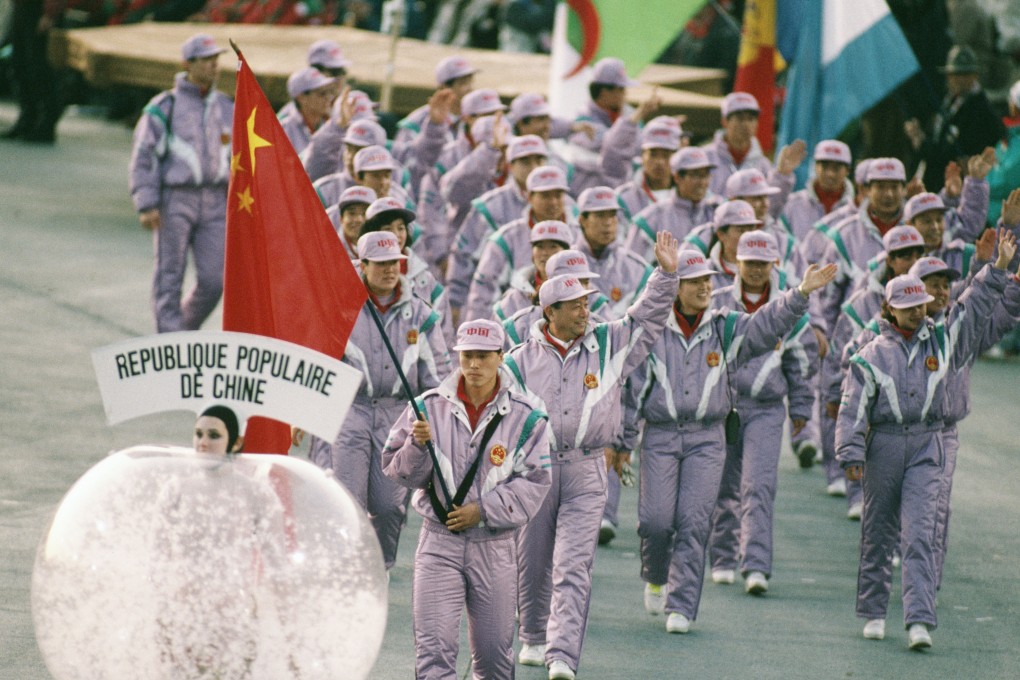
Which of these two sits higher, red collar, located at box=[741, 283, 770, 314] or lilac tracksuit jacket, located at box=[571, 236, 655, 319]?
red collar, located at box=[741, 283, 770, 314]

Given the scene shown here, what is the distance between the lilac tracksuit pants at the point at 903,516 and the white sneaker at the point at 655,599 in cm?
109

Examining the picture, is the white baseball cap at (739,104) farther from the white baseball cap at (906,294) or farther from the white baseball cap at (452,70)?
the white baseball cap at (906,294)

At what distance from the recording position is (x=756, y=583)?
11.0 m

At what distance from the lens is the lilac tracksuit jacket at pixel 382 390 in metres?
10.2

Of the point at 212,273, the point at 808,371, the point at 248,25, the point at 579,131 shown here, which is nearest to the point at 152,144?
the point at 212,273

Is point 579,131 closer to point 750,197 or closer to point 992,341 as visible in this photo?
point 750,197

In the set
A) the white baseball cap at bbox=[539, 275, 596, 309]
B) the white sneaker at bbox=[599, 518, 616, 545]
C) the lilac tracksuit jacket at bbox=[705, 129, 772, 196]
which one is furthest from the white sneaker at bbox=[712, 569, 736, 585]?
the lilac tracksuit jacket at bbox=[705, 129, 772, 196]

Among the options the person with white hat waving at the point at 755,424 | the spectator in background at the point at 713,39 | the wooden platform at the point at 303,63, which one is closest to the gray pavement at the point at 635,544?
the person with white hat waving at the point at 755,424

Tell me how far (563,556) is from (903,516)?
2.16m

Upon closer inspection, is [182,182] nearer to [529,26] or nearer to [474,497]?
[474,497]

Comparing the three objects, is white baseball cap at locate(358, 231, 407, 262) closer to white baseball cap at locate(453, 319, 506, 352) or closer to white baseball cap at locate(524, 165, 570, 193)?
white baseball cap at locate(453, 319, 506, 352)

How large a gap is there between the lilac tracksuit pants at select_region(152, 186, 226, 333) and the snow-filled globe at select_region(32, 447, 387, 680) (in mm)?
8569

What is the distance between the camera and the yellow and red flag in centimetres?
1697

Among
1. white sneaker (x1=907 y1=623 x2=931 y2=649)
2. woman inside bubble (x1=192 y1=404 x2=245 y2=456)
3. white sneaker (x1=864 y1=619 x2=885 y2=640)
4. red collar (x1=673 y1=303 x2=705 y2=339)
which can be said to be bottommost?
white sneaker (x1=864 y1=619 x2=885 y2=640)
